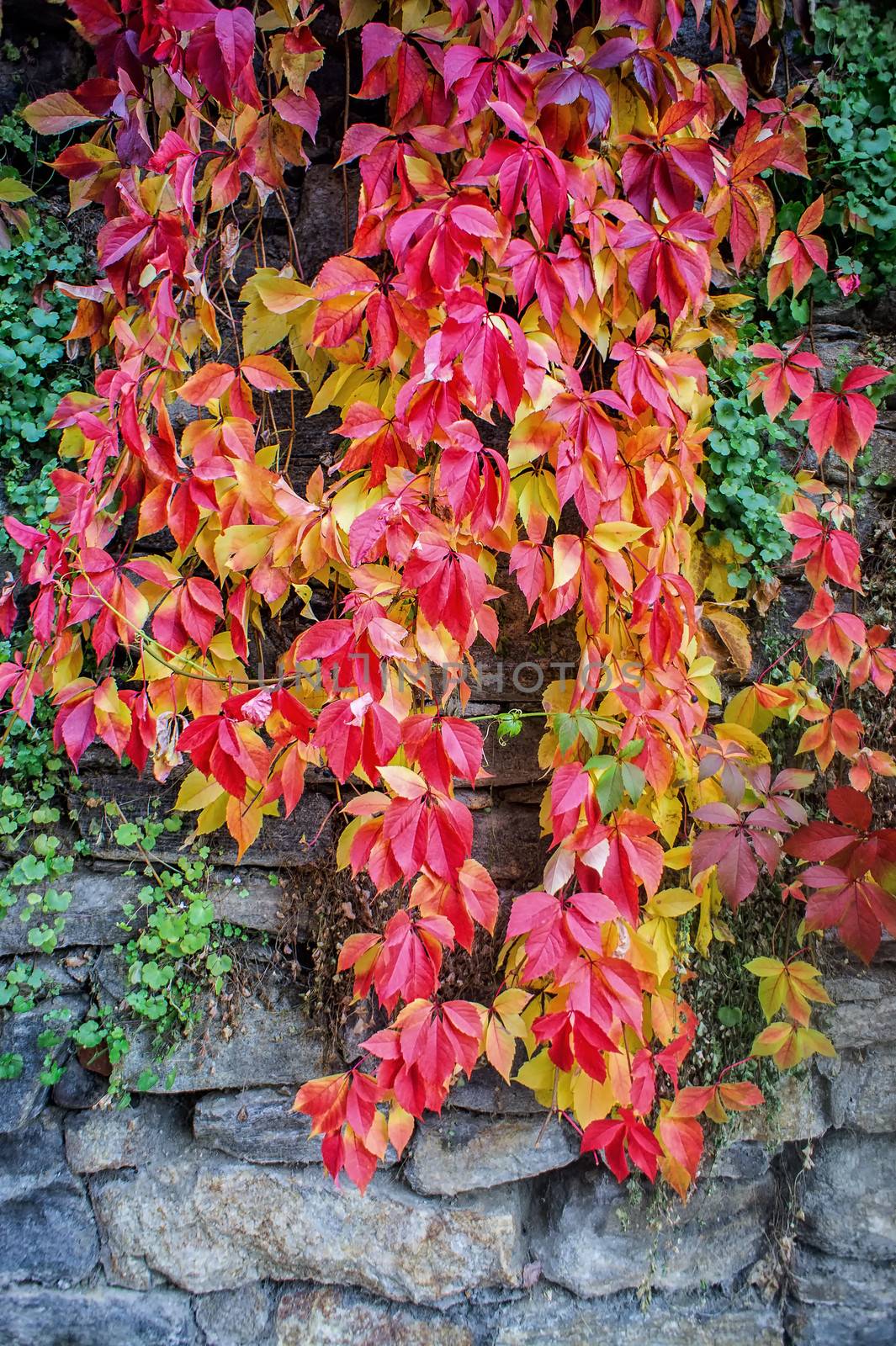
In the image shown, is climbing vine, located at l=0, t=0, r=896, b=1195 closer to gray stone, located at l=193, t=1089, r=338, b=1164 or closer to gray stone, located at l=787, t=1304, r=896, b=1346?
gray stone, located at l=193, t=1089, r=338, b=1164

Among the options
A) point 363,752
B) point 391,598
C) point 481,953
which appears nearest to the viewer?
point 363,752

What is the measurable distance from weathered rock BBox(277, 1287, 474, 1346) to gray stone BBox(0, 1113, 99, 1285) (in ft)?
1.23

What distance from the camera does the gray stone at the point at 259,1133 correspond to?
55.9 inches

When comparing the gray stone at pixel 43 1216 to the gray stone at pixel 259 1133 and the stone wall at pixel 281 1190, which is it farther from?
the gray stone at pixel 259 1133

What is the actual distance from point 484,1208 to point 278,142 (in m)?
1.80

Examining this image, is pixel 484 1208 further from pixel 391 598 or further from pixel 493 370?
pixel 493 370

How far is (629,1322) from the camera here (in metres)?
1.45

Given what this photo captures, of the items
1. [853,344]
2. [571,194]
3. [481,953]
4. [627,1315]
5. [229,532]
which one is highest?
[571,194]

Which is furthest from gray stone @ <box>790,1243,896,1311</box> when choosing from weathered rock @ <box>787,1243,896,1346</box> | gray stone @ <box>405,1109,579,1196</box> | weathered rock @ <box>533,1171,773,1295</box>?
gray stone @ <box>405,1109,579,1196</box>

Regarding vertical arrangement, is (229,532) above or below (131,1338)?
above

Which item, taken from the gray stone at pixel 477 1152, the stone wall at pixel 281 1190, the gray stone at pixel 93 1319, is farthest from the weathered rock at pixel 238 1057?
the gray stone at pixel 93 1319

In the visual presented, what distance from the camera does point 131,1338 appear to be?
4.61 feet

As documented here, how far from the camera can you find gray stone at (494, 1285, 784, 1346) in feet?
4.69

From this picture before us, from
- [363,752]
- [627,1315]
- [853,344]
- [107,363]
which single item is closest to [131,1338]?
[627,1315]
